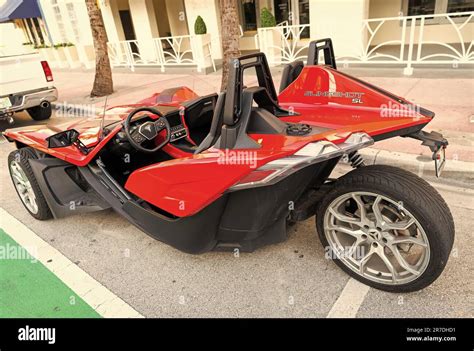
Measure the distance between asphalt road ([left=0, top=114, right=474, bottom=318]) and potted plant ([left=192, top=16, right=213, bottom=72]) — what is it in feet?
26.7

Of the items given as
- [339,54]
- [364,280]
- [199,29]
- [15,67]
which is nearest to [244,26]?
[199,29]

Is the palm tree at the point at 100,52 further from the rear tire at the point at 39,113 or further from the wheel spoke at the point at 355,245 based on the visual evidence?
the wheel spoke at the point at 355,245

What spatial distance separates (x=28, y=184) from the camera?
3.60 metres

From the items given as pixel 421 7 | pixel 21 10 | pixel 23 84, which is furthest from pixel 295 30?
pixel 21 10

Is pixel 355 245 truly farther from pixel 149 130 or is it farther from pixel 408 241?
pixel 149 130

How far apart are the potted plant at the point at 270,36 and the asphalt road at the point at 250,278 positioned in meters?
7.22

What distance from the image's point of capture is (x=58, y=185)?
326cm

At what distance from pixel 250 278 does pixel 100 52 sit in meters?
8.65

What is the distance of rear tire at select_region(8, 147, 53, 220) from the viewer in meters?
3.47

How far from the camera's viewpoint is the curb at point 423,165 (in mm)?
3586
